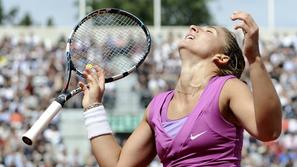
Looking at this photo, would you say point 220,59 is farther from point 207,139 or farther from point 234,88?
point 207,139

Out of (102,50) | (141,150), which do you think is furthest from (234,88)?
(102,50)

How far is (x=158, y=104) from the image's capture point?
3.87 metres

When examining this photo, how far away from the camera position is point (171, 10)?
50.0m

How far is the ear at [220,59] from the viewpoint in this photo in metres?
3.75

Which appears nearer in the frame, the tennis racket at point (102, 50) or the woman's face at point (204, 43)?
the woman's face at point (204, 43)

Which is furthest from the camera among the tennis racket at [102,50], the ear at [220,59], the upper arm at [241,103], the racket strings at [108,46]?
the racket strings at [108,46]

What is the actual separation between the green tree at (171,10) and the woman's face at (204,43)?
43506 mm

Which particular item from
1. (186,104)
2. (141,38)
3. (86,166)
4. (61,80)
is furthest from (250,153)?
(186,104)

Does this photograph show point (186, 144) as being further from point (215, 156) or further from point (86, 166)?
point (86, 166)

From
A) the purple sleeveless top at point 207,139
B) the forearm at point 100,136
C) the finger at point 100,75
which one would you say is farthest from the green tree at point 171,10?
the purple sleeveless top at point 207,139

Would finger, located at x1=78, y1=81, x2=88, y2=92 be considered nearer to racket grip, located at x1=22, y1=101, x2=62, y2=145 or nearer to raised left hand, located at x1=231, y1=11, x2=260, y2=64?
racket grip, located at x1=22, y1=101, x2=62, y2=145

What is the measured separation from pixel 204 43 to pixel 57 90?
1380 centimetres

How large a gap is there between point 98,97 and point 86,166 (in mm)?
10939

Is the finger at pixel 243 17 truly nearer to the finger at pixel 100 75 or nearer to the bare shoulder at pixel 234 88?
the bare shoulder at pixel 234 88
